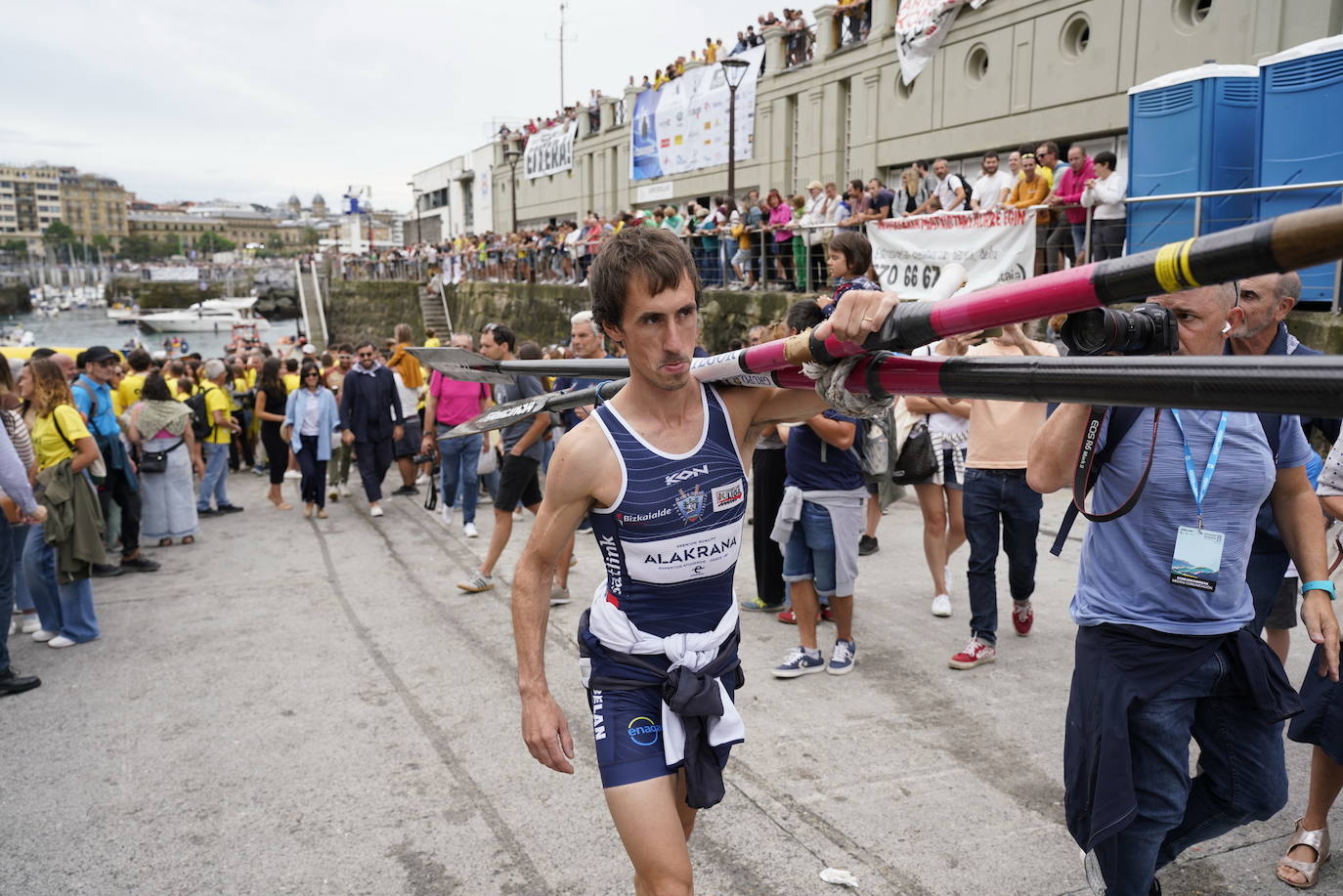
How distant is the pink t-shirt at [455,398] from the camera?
9227 millimetres

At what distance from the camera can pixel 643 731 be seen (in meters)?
2.51

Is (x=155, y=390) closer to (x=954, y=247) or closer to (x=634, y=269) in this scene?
(x=634, y=269)

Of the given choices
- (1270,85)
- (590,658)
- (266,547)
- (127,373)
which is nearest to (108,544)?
(266,547)

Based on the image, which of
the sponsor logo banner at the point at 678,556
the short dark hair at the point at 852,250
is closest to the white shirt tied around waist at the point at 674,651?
the sponsor logo banner at the point at 678,556

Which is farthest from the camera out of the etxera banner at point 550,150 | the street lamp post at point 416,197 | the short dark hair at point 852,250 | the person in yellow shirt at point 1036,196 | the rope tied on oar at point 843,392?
the street lamp post at point 416,197

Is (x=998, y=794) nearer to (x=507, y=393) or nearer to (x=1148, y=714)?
(x=1148, y=714)

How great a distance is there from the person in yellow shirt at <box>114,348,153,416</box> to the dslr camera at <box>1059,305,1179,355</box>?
10636 millimetres

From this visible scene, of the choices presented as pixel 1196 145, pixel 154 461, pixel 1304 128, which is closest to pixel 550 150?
pixel 1196 145

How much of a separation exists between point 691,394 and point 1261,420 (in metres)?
1.72

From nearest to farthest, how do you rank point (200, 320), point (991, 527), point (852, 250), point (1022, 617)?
point (852, 250), point (991, 527), point (1022, 617), point (200, 320)

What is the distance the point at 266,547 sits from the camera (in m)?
9.09

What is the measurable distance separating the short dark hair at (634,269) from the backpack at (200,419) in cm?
960

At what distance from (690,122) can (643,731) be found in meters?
26.2

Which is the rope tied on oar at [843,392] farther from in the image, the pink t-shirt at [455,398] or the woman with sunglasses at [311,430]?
the woman with sunglasses at [311,430]
